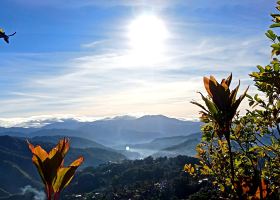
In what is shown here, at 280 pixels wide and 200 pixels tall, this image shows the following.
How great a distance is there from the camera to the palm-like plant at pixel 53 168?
12.0ft

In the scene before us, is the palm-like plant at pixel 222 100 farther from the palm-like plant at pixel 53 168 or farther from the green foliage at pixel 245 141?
the palm-like plant at pixel 53 168

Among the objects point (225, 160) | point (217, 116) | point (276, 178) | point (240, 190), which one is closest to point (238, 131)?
point (225, 160)

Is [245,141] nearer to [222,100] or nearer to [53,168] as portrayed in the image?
[222,100]

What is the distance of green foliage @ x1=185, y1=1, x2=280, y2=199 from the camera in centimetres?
519

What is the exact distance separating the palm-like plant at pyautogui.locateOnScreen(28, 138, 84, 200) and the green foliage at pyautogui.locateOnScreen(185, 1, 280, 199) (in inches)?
89.7

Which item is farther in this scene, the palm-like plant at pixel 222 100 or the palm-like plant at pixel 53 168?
the palm-like plant at pixel 222 100

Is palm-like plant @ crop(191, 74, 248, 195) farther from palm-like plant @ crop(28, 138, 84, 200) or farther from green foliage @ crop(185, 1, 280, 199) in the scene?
palm-like plant @ crop(28, 138, 84, 200)

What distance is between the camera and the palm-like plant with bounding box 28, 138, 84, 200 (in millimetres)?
3646

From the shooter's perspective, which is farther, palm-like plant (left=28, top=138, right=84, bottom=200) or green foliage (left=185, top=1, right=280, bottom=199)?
green foliage (left=185, top=1, right=280, bottom=199)

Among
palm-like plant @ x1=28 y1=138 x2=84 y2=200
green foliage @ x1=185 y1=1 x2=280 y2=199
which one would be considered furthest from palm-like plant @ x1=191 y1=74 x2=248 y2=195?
palm-like plant @ x1=28 y1=138 x2=84 y2=200

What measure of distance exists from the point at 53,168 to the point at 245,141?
21.6 feet

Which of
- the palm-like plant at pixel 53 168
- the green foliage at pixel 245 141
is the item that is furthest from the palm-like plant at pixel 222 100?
the palm-like plant at pixel 53 168

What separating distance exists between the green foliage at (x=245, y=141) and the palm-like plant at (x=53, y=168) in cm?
228

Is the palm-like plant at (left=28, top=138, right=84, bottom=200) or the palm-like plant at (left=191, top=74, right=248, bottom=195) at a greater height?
the palm-like plant at (left=191, top=74, right=248, bottom=195)
